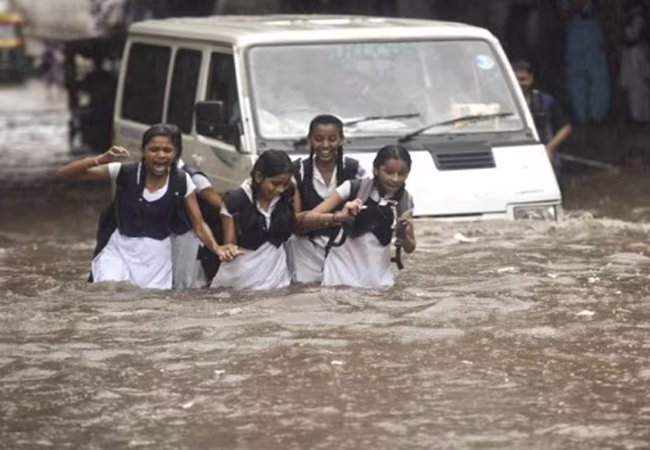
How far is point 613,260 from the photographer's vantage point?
11312 mm

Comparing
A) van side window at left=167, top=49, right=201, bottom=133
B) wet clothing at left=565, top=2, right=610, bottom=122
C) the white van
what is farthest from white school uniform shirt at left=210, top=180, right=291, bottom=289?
wet clothing at left=565, top=2, right=610, bottom=122

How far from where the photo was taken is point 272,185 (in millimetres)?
9688

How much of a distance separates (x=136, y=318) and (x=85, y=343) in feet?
2.15

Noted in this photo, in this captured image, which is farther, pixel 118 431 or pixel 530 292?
pixel 530 292

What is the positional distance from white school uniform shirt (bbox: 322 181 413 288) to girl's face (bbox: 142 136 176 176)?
1.03 metres

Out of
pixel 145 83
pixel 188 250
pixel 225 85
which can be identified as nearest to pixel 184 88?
pixel 225 85

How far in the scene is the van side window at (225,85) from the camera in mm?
11633

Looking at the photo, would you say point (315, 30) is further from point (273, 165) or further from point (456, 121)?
point (273, 165)

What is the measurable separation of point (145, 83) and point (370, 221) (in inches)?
158

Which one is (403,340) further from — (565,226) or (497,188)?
(565,226)

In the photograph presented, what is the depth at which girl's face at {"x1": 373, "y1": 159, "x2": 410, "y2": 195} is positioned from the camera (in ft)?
31.4

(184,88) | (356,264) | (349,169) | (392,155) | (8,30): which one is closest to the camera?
(392,155)

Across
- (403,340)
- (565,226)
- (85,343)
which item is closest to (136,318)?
(85,343)

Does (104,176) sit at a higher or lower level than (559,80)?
higher
